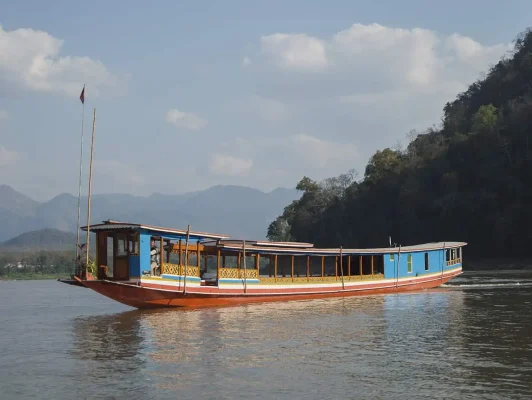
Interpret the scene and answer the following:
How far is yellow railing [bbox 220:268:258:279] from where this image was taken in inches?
1063

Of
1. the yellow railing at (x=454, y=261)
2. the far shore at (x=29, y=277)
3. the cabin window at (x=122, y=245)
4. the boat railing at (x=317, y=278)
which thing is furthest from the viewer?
the far shore at (x=29, y=277)

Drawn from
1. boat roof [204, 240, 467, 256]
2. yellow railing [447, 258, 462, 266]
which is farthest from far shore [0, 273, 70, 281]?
boat roof [204, 240, 467, 256]

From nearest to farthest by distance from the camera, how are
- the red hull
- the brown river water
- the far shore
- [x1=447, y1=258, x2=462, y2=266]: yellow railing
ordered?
1. the brown river water
2. the red hull
3. [x1=447, y1=258, x2=462, y2=266]: yellow railing
4. the far shore

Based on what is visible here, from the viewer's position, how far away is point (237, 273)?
90.7ft

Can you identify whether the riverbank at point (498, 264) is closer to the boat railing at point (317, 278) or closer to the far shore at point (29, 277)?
the boat railing at point (317, 278)

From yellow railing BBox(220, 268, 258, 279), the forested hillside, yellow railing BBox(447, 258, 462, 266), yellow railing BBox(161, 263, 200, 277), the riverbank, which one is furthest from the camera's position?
the forested hillside

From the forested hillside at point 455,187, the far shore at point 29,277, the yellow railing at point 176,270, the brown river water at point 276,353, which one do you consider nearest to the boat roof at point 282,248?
the yellow railing at point 176,270

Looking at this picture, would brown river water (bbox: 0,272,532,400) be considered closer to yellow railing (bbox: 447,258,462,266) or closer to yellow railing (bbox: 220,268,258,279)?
yellow railing (bbox: 220,268,258,279)

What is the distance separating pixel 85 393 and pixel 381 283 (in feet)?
76.4

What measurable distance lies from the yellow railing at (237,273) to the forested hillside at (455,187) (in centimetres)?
3896

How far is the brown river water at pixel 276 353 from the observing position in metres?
12.2

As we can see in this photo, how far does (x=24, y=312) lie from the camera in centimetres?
2966

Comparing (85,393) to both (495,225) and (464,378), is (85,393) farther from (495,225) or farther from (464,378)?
(495,225)

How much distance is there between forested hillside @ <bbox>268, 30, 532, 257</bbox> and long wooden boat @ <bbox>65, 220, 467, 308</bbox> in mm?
30261
